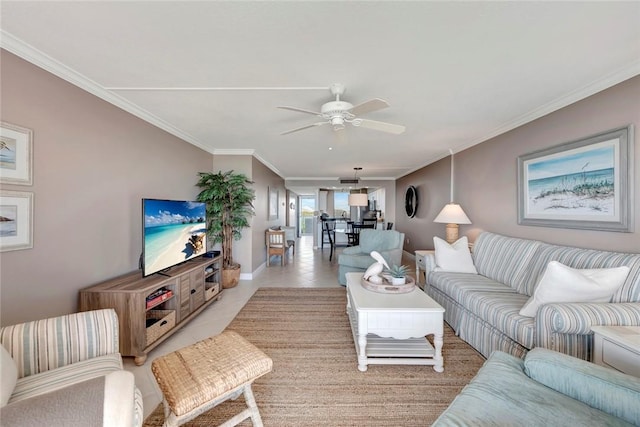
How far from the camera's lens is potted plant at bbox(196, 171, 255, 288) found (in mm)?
3846

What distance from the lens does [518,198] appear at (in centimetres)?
291

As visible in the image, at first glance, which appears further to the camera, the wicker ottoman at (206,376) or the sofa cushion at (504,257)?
the sofa cushion at (504,257)

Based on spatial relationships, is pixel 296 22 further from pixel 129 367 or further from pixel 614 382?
pixel 129 367

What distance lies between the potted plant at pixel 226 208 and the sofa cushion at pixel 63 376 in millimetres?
2664

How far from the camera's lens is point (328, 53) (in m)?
1.63

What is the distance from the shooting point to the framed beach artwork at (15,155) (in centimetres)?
151

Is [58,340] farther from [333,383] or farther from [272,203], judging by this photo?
[272,203]

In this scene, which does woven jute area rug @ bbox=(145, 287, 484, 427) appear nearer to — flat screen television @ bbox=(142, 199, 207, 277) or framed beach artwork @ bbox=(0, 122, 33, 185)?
flat screen television @ bbox=(142, 199, 207, 277)

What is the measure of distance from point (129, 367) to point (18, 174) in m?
1.62

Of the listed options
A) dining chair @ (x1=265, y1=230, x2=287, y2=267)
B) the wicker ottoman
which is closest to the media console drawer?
the wicker ottoman


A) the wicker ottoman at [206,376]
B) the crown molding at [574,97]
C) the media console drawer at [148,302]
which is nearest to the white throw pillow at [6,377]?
the wicker ottoman at [206,376]

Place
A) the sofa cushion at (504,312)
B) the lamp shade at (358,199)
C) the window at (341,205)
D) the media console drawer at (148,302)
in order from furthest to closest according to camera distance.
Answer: the window at (341,205)
the lamp shade at (358,199)
the media console drawer at (148,302)
the sofa cushion at (504,312)

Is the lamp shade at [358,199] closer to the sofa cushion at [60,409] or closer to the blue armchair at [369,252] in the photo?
the blue armchair at [369,252]

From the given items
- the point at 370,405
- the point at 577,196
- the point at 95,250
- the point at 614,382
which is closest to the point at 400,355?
the point at 370,405
